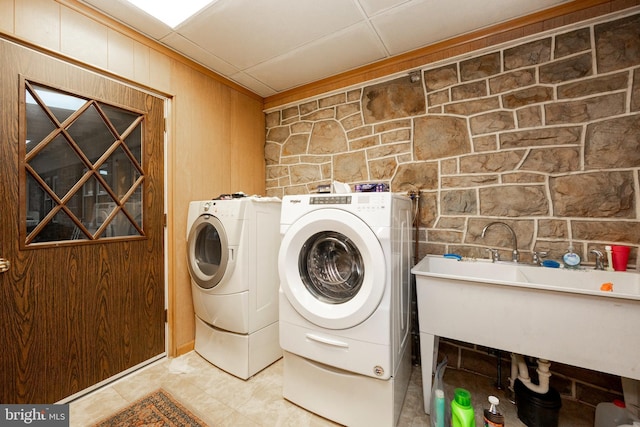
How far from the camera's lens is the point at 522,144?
69.5 inches

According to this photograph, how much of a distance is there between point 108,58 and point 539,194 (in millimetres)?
2991

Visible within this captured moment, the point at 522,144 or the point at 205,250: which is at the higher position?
the point at 522,144

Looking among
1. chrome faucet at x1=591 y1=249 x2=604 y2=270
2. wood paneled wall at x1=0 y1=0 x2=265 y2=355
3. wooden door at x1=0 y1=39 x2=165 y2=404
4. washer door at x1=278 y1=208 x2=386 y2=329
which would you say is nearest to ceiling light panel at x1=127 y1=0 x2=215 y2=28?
wood paneled wall at x1=0 y1=0 x2=265 y2=355

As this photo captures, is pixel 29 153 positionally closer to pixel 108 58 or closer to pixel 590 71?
pixel 108 58

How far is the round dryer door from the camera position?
6.19ft

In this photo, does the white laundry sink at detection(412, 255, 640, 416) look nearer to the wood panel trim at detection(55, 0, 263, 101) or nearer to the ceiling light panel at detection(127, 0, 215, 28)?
the ceiling light panel at detection(127, 0, 215, 28)

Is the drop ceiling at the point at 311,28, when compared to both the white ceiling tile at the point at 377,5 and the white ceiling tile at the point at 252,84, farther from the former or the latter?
the white ceiling tile at the point at 252,84

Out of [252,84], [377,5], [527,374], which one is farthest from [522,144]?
[252,84]

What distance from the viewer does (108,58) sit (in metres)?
1.73

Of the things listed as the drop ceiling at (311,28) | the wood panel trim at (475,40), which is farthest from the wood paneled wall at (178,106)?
the wood panel trim at (475,40)

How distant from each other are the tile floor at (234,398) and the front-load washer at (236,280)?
0.38 feet

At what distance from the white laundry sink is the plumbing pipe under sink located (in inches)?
10.2

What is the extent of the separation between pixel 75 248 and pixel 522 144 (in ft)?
9.67

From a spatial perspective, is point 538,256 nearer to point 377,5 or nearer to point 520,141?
point 520,141
